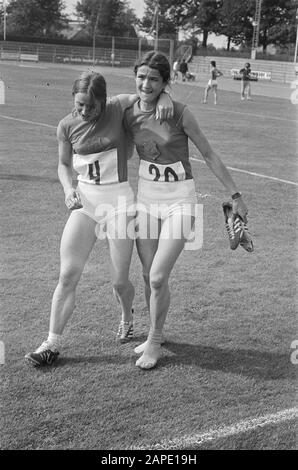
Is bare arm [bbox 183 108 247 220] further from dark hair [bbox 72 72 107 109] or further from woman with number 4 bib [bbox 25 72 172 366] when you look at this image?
dark hair [bbox 72 72 107 109]

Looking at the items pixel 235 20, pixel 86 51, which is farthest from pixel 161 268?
pixel 235 20

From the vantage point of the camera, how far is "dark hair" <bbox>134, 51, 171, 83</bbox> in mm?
3926

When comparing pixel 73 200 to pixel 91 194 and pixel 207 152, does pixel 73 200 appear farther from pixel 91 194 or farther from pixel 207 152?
pixel 207 152

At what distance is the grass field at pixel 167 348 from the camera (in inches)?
135

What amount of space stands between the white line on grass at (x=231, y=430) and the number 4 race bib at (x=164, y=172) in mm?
1627

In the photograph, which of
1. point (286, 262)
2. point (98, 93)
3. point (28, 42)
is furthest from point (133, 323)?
point (28, 42)

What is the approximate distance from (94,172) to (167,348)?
1423 mm

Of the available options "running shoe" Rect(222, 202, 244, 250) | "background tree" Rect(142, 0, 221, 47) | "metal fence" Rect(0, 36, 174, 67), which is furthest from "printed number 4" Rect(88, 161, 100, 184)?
"background tree" Rect(142, 0, 221, 47)

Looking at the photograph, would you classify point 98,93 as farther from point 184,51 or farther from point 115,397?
point 184,51

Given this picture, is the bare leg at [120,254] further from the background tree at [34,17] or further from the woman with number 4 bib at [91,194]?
the background tree at [34,17]

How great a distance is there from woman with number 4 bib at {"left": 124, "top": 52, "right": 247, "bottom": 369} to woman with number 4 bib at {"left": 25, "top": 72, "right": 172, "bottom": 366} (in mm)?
118

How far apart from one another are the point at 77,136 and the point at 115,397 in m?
1.74

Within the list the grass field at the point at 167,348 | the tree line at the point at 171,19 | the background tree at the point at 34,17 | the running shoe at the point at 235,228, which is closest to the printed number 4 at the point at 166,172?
the running shoe at the point at 235,228

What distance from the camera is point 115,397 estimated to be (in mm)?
3752
